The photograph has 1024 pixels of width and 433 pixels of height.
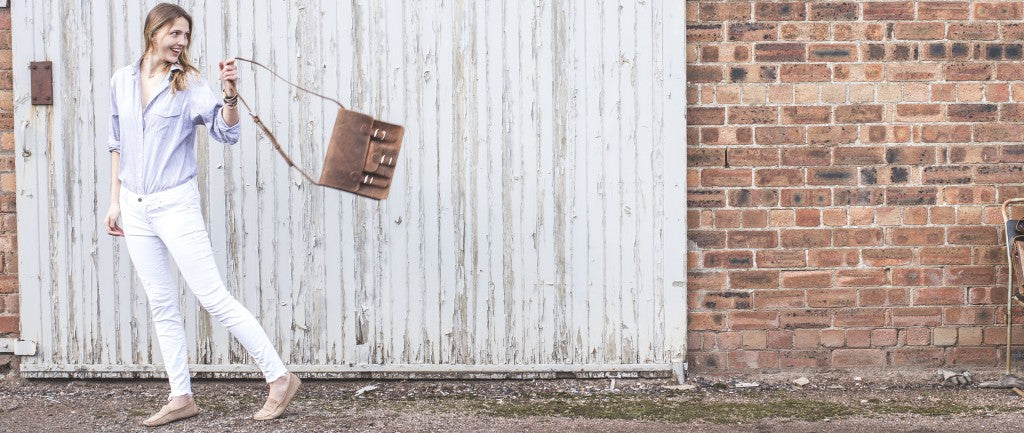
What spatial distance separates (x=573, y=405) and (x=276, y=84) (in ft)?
6.61

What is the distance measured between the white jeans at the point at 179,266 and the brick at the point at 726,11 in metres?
2.45

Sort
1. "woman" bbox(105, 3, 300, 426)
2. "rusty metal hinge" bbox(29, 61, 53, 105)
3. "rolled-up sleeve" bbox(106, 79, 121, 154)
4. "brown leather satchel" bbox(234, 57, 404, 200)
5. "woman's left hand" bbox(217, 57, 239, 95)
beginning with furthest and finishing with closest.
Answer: "rusty metal hinge" bbox(29, 61, 53, 105)
"brown leather satchel" bbox(234, 57, 404, 200)
"rolled-up sleeve" bbox(106, 79, 121, 154)
"woman" bbox(105, 3, 300, 426)
"woman's left hand" bbox(217, 57, 239, 95)

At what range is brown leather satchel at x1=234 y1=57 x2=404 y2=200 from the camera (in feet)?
14.7

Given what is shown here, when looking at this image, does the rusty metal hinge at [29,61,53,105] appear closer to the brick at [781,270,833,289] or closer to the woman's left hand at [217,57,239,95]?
the woman's left hand at [217,57,239,95]

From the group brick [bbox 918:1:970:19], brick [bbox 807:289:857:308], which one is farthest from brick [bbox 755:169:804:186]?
brick [bbox 918:1:970:19]

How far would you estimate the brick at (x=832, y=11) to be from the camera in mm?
5148

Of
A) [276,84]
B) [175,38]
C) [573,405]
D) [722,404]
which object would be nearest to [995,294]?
[722,404]

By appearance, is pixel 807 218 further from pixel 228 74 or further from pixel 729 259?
pixel 228 74

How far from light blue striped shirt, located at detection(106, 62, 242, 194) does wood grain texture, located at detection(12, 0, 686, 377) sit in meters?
0.84

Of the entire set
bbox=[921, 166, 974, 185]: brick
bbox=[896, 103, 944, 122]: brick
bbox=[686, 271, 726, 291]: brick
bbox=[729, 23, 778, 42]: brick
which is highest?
bbox=[729, 23, 778, 42]: brick

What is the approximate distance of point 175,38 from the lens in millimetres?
4223

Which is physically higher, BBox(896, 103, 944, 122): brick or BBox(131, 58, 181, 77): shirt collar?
BBox(131, 58, 181, 77): shirt collar

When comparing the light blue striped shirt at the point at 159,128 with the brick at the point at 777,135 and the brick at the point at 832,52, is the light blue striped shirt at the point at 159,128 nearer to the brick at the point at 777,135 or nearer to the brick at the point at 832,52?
the brick at the point at 777,135

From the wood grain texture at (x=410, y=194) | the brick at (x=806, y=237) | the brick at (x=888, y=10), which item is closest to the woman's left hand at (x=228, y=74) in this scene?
the wood grain texture at (x=410, y=194)
